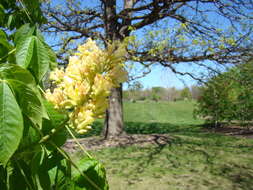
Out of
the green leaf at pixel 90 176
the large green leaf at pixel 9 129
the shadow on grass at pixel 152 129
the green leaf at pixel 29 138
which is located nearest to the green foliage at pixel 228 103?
the shadow on grass at pixel 152 129

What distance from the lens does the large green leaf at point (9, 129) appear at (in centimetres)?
48

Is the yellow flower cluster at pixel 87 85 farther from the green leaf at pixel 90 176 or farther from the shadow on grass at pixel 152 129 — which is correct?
the shadow on grass at pixel 152 129

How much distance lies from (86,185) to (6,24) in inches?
50.8

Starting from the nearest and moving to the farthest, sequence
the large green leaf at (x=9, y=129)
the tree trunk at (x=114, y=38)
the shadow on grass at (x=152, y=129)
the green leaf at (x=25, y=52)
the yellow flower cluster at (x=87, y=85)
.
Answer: the large green leaf at (x=9, y=129) → the yellow flower cluster at (x=87, y=85) → the green leaf at (x=25, y=52) → the tree trunk at (x=114, y=38) → the shadow on grass at (x=152, y=129)

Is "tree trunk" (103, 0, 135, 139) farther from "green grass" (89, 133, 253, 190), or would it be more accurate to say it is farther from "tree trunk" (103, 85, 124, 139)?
"green grass" (89, 133, 253, 190)

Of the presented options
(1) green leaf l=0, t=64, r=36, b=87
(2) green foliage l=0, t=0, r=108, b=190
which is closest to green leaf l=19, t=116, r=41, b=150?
(2) green foliage l=0, t=0, r=108, b=190

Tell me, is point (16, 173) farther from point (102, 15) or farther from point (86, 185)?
point (102, 15)

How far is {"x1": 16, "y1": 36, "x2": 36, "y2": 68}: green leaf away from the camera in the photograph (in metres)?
0.72

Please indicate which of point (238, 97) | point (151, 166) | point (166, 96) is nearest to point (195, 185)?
point (151, 166)

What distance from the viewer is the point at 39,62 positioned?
0.76 meters

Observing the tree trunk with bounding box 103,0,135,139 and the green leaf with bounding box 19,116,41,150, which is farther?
the tree trunk with bounding box 103,0,135,139

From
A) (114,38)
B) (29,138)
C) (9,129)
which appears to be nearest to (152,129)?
(114,38)

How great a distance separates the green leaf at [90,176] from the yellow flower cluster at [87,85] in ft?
0.56

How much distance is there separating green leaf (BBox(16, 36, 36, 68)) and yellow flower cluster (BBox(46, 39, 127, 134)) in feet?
0.51
